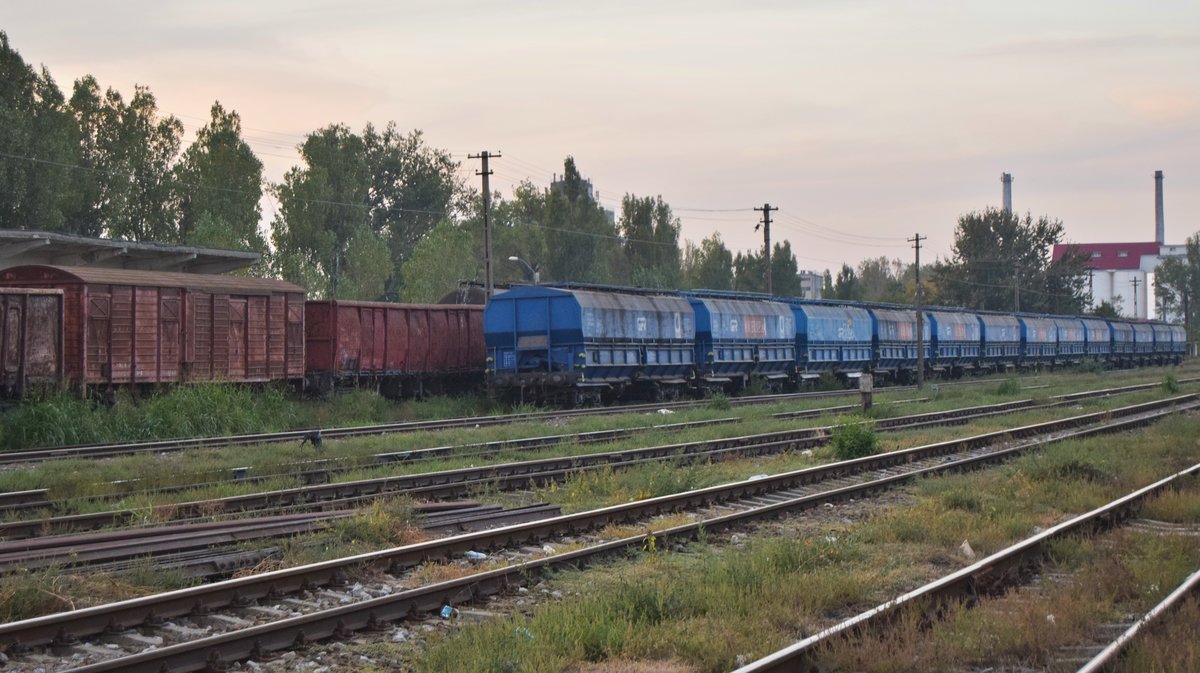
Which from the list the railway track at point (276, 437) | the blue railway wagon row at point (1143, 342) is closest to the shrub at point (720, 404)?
the railway track at point (276, 437)

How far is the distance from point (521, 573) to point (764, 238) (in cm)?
4452

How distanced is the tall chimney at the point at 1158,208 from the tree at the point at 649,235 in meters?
90.2

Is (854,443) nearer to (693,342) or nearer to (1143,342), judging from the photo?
(693,342)

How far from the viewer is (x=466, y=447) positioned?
1909 centimetres

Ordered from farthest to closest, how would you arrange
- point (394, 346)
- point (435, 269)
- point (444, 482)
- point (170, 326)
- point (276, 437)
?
point (435, 269) → point (394, 346) → point (170, 326) → point (276, 437) → point (444, 482)

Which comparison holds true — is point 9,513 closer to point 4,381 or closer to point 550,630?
point 550,630

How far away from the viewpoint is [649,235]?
292 ft

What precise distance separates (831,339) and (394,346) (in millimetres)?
18261

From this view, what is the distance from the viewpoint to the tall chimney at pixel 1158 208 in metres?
150

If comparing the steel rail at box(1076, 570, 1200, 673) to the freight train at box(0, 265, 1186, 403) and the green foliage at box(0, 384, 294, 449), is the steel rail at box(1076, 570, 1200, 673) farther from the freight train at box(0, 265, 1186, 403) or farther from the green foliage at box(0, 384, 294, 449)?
the freight train at box(0, 265, 1186, 403)

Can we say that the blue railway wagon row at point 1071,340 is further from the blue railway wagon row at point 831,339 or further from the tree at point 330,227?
the tree at point 330,227

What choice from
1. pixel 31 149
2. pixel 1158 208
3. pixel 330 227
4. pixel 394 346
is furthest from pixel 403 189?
pixel 1158 208

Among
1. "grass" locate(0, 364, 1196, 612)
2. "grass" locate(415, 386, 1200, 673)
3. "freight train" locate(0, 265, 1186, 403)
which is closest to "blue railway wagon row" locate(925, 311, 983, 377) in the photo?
"freight train" locate(0, 265, 1186, 403)

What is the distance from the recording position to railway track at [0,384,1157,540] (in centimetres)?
1159
